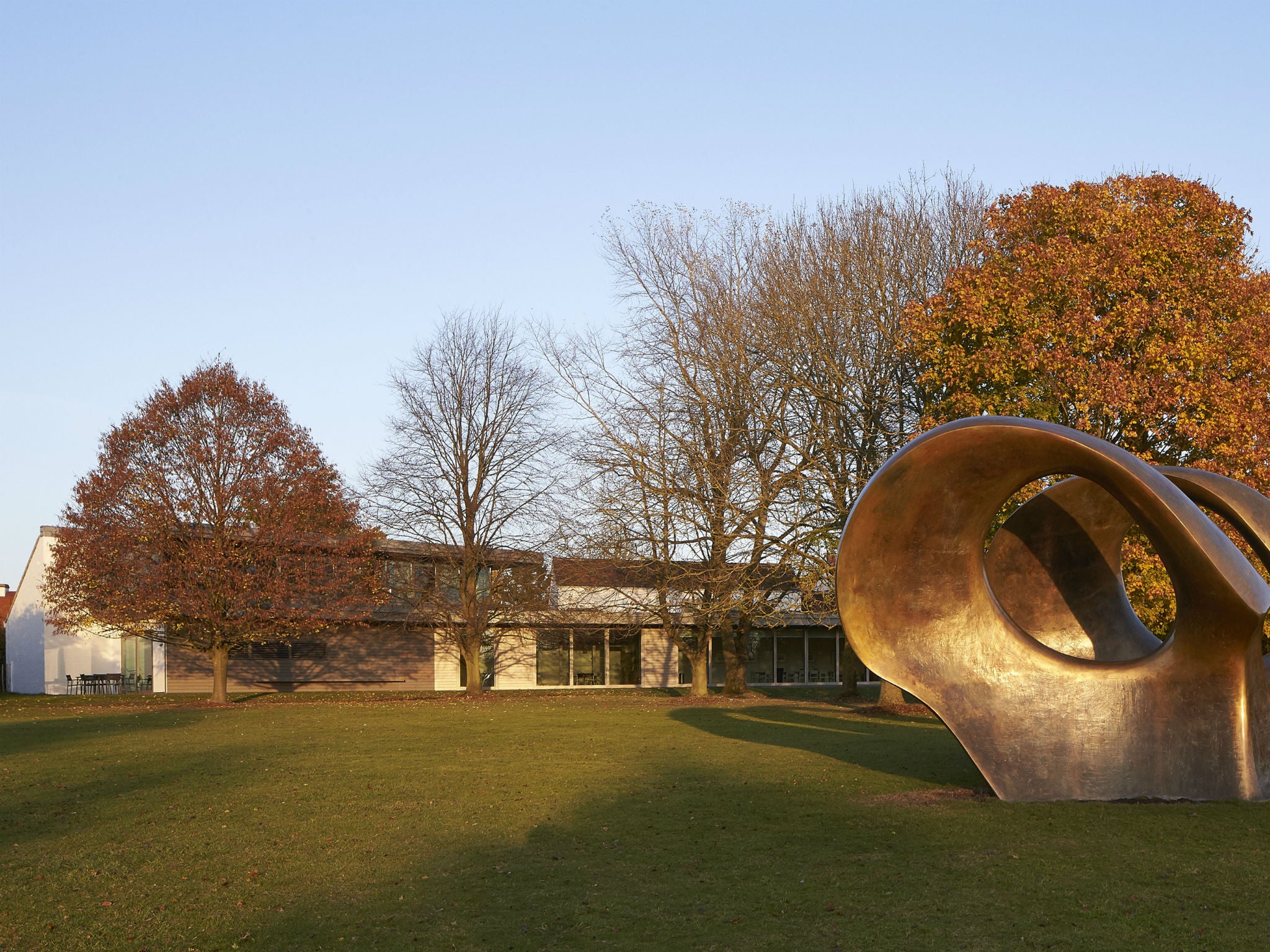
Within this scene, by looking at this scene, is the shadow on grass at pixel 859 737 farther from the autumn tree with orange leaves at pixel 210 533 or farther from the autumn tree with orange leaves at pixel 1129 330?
the autumn tree with orange leaves at pixel 210 533

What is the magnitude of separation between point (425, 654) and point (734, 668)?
1295 centimetres

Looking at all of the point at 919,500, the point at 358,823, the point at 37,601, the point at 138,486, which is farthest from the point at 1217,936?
the point at 37,601

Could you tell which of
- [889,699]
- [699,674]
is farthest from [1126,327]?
[699,674]

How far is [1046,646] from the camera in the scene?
460 inches

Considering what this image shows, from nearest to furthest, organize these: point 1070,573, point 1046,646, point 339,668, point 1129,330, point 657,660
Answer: point 1046,646, point 1070,573, point 1129,330, point 339,668, point 657,660

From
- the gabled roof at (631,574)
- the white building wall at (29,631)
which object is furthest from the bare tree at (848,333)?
the white building wall at (29,631)

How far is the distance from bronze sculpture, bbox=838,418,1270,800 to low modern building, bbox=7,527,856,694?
71.3 ft

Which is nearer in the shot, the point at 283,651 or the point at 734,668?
the point at 734,668

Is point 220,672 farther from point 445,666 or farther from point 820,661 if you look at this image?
point 820,661

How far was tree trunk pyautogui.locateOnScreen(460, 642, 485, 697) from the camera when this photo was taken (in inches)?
1399

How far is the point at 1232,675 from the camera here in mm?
10898

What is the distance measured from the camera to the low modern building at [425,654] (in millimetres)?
37312

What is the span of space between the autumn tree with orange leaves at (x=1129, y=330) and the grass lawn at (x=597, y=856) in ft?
23.8

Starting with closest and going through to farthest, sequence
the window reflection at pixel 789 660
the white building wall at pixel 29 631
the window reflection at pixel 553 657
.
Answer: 1. the white building wall at pixel 29 631
2. the window reflection at pixel 553 657
3. the window reflection at pixel 789 660
